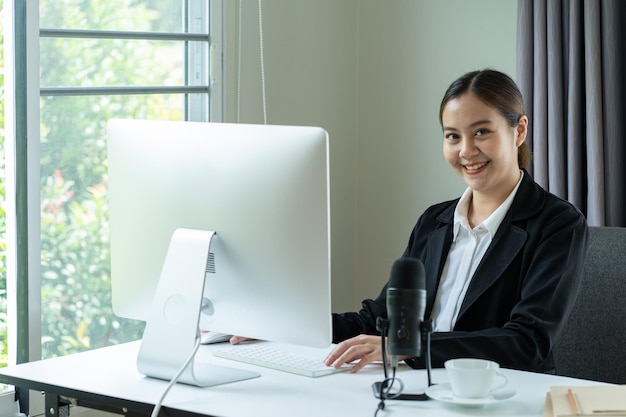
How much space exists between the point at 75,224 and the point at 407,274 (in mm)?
1351

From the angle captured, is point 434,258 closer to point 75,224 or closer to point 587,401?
point 587,401

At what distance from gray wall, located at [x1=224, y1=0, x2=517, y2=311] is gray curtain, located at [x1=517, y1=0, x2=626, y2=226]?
0.31 metres

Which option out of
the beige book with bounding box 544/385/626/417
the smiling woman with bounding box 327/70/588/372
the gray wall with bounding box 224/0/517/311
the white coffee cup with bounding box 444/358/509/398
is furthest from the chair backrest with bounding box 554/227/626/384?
the gray wall with bounding box 224/0/517/311

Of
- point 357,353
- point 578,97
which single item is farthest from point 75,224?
point 578,97

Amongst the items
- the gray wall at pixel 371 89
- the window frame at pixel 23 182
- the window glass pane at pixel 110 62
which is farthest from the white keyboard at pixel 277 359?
the gray wall at pixel 371 89

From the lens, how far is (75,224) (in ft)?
8.75

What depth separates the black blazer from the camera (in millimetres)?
1989

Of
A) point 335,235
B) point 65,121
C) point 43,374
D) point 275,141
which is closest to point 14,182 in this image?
point 65,121

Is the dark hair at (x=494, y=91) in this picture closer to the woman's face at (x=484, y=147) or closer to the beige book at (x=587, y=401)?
the woman's face at (x=484, y=147)

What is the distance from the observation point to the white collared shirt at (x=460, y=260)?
223 cm

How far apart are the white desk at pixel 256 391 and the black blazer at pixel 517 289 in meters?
0.08

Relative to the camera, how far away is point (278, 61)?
325cm

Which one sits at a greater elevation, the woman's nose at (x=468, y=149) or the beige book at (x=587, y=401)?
the woman's nose at (x=468, y=149)

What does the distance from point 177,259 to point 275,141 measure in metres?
0.32
